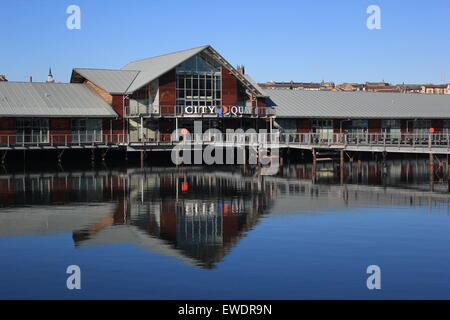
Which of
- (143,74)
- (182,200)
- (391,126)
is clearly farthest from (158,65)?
(182,200)

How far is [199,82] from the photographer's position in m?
68.3

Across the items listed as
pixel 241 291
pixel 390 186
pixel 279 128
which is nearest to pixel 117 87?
pixel 279 128

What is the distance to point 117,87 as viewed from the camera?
222ft

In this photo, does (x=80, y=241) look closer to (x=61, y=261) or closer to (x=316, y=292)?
(x=61, y=261)

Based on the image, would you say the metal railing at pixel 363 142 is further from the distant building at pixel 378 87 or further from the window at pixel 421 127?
the distant building at pixel 378 87

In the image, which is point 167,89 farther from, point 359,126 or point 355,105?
point 355,105

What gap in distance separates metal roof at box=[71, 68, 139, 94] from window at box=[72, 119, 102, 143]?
150 inches

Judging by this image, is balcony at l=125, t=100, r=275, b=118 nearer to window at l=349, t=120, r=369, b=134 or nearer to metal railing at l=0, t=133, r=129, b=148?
metal railing at l=0, t=133, r=129, b=148

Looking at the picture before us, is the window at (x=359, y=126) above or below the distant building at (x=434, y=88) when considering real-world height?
below

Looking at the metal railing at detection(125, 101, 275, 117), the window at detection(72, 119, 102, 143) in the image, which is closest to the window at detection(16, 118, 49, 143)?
the window at detection(72, 119, 102, 143)

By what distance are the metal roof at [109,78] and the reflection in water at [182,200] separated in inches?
618

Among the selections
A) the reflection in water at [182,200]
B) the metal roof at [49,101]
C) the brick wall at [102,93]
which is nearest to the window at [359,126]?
the reflection in water at [182,200]

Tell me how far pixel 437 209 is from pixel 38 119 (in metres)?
42.3

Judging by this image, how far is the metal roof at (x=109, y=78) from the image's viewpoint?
67.4m
